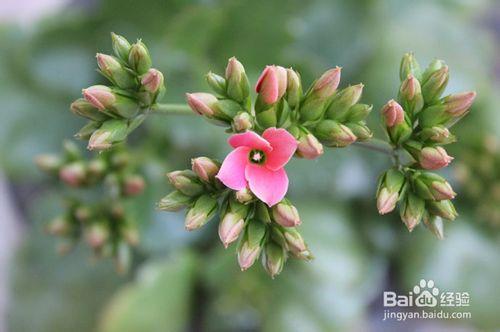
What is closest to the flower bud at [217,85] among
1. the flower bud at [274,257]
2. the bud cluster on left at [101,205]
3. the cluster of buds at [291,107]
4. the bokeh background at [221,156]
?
Result: the cluster of buds at [291,107]

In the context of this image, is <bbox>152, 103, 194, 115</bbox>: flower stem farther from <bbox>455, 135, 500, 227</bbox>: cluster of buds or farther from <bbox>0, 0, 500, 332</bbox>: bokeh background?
<bbox>455, 135, 500, 227</bbox>: cluster of buds

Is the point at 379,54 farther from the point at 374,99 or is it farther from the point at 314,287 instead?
the point at 314,287

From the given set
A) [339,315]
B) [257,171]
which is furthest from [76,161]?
[339,315]

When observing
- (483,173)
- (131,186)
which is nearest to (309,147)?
(131,186)

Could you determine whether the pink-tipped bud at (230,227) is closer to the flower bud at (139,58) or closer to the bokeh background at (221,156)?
the flower bud at (139,58)

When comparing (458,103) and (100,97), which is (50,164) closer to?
(100,97)

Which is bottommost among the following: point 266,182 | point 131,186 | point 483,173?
point 483,173
